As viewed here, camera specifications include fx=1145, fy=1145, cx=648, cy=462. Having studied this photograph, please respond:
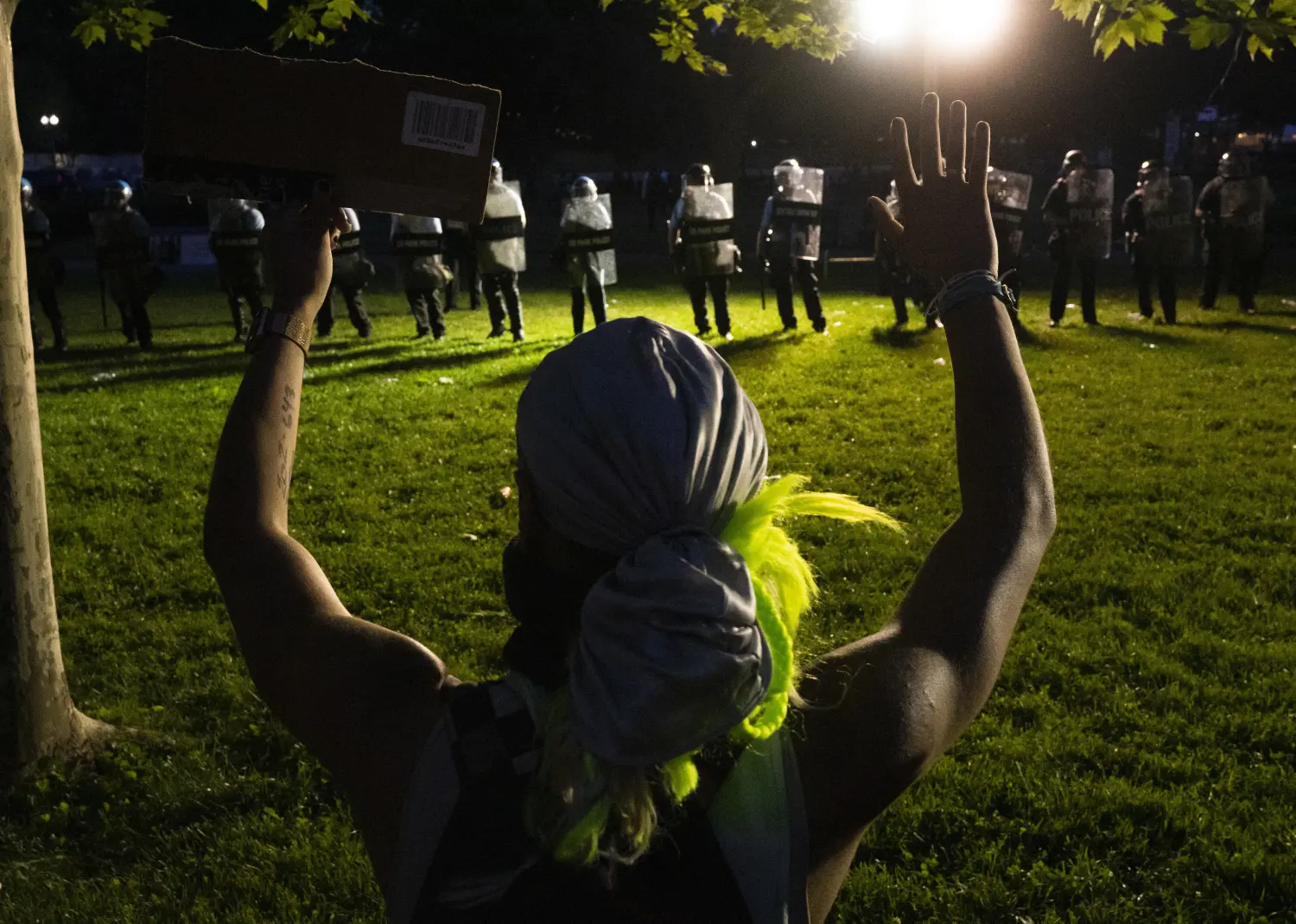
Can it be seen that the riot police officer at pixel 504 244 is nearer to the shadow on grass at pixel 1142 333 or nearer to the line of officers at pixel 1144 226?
the line of officers at pixel 1144 226

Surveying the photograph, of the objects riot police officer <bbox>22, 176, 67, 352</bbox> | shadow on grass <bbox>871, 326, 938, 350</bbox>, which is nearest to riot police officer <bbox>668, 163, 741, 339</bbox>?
shadow on grass <bbox>871, 326, 938, 350</bbox>

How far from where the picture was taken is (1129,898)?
145 inches

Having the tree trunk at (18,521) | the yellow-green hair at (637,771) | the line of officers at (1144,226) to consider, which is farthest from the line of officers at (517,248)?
the yellow-green hair at (637,771)

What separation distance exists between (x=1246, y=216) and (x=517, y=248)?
391 inches

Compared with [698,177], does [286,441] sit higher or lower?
lower

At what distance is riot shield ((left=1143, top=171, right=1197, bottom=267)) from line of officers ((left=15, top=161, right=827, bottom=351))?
4.37 metres

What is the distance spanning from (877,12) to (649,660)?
8328 millimetres

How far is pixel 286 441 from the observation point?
1858 mm

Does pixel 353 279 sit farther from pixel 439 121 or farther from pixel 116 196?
pixel 439 121

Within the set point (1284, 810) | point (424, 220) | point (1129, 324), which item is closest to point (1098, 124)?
point (1129, 324)

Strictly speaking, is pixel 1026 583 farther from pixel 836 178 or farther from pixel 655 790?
pixel 836 178

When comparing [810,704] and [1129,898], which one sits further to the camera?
[1129,898]

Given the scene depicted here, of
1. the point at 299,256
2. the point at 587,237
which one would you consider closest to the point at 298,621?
the point at 299,256

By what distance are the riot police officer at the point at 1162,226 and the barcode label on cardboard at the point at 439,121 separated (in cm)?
1486
